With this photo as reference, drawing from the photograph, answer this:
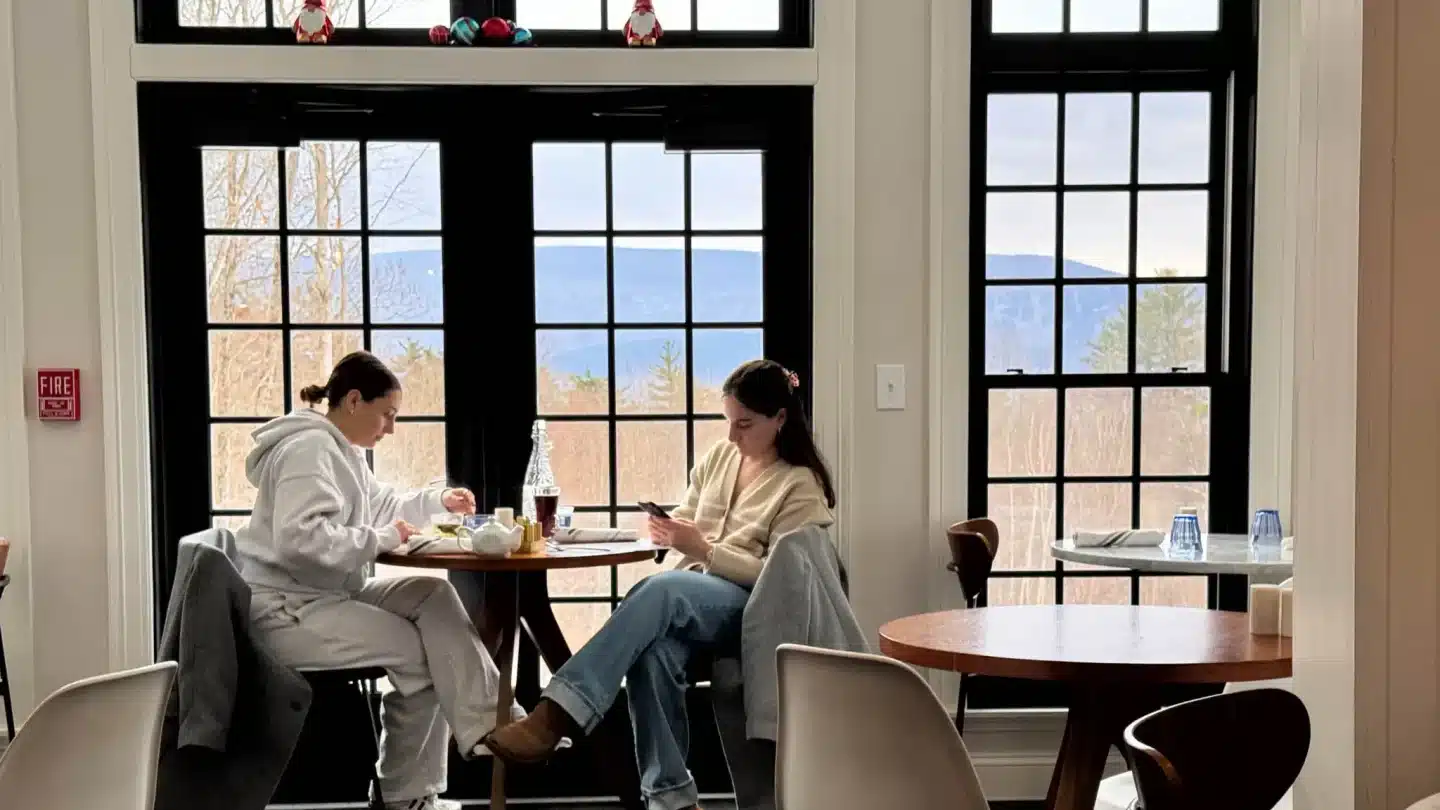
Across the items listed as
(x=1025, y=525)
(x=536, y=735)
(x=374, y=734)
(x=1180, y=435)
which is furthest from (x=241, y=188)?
(x=1180, y=435)

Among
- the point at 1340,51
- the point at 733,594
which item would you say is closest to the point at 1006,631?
the point at 733,594

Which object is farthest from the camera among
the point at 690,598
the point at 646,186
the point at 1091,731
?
the point at 646,186

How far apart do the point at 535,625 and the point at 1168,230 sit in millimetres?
2359

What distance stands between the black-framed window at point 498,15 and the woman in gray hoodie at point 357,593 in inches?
44.4

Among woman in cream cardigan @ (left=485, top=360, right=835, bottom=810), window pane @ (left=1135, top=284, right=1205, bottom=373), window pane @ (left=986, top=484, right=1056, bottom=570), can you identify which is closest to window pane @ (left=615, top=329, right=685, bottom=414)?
woman in cream cardigan @ (left=485, top=360, right=835, bottom=810)

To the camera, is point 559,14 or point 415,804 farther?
point 559,14

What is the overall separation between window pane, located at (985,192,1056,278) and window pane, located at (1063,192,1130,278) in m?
0.06

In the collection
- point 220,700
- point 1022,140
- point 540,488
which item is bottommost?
point 220,700

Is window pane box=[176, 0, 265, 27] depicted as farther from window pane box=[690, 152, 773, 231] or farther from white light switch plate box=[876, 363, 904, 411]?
white light switch plate box=[876, 363, 904, 411]

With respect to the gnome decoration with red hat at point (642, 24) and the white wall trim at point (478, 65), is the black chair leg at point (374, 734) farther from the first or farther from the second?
the gnome decoration with red hat at point (642, 24)

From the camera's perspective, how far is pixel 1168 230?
4.41 m

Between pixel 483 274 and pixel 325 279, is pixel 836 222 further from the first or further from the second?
pixel 325 279

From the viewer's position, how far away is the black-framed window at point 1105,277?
4.35 m

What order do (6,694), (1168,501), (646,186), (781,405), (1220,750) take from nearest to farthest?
(1220,750)
(6,694)
(781,405)
(646,186)
(1168,501)
